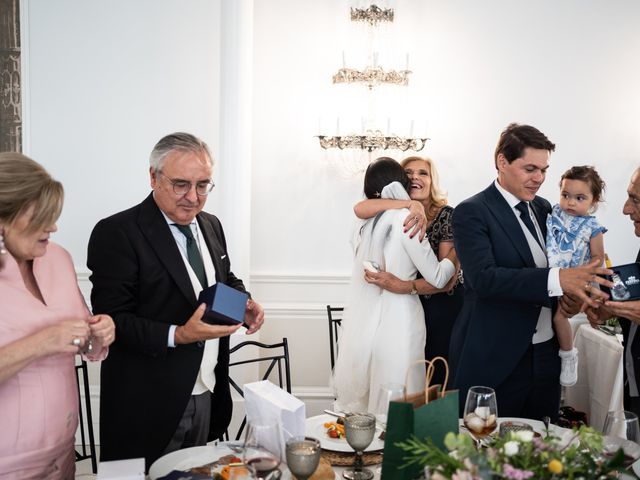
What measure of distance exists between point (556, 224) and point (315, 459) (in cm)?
175

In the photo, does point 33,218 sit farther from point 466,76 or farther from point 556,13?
point 556,13

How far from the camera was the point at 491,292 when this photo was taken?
7.80ft

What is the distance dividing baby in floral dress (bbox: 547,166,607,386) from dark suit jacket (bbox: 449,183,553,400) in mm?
231

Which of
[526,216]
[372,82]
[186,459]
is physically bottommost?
[186,459]

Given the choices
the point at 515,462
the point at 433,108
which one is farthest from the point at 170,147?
the point at 433,108

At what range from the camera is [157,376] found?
213cm

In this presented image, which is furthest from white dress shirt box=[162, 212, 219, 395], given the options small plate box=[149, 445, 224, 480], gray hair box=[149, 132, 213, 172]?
small plate box=[149, 445, 224, 480]

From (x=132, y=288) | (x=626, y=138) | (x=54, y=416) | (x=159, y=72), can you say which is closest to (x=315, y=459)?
(x=54, y=416)

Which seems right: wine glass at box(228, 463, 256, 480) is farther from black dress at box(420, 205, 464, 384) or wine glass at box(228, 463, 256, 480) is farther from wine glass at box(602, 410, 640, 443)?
black dress at box(420, 205, 464, 384)

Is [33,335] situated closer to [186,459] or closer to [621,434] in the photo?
[186,459]

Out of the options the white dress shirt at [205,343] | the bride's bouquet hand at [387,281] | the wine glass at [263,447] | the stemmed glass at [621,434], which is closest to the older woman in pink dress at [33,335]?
the white dress shirt at [205,343]

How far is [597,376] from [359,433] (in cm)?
255

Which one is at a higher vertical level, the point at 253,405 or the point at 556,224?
the point at 556,224

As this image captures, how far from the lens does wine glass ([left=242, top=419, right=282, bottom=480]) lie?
1414 mm
